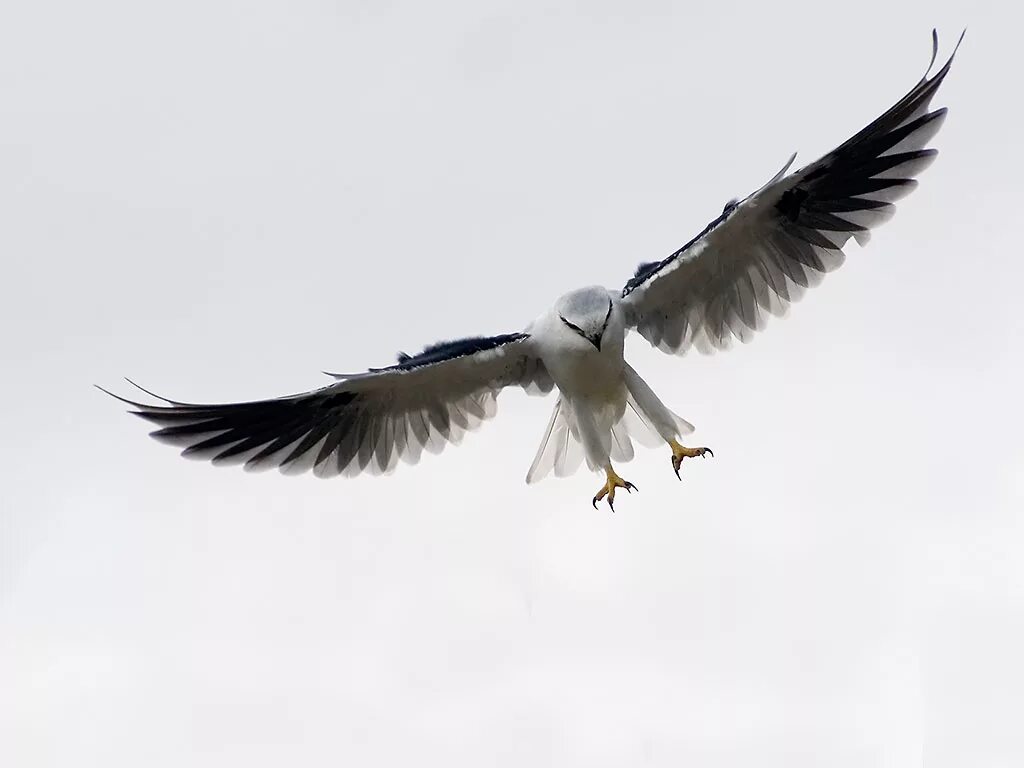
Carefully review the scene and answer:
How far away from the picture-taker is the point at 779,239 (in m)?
13.2

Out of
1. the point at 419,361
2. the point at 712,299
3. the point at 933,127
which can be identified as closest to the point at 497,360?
the point at 419,361

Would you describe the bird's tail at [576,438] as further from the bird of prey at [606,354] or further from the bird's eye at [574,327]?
the bird's eye at [574,327]

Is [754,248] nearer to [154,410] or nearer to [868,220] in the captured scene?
[868,220]

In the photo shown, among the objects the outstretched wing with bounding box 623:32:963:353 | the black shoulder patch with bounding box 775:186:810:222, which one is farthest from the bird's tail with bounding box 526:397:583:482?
the black shoulder patch with bounding box 775:186:810:222

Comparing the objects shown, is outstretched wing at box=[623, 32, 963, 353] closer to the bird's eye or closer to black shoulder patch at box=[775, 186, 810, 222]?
black shoulder patch at box=[775, 186, 810, 222]

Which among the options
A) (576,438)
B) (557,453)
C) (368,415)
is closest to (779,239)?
(576,438)

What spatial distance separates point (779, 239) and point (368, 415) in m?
3.78

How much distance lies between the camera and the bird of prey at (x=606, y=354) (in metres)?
12.7

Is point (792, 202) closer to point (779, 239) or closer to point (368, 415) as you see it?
point (779, 239)

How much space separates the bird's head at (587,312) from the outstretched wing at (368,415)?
0.63 meters

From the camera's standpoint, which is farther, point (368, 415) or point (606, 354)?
point (368, 415)

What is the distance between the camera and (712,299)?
1354cm

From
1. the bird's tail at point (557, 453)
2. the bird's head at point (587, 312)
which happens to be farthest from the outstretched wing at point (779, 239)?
the bird's tail at point (557, 453)

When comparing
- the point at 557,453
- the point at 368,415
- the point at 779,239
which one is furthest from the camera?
the point at 368,415
